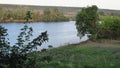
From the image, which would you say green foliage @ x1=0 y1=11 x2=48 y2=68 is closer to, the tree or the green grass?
the green grass

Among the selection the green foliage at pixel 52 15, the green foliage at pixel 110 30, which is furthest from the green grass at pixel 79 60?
the green foliage at pixel 52 15

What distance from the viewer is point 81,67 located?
30.9ft

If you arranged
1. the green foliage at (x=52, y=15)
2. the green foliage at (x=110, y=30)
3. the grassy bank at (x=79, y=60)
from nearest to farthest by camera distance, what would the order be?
the grassy bank at (x=79, y=60) < the green foliage at (x=110, y=30) < the green foliage at (x=52, y=15)

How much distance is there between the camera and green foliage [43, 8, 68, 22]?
116 meters

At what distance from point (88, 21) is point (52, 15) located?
77777mm

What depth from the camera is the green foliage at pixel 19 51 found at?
13.6ft

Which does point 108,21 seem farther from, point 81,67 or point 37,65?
point 37,65

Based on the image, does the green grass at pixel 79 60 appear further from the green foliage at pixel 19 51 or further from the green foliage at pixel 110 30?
the green foliage at pixel 110 30

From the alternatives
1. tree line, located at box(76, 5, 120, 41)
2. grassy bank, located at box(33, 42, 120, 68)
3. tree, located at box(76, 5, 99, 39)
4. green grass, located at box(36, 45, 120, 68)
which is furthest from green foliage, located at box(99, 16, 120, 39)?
green grass, located at box(36, 45, 120, 68)

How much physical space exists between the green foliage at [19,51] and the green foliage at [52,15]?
10934 centimetres

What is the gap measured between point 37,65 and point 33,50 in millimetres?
201

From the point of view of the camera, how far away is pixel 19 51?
4.22 meters

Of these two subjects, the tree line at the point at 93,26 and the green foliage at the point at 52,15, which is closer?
the tree line at the point at 93,26

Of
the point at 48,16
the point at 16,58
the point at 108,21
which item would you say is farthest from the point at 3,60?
the point at 48,16
